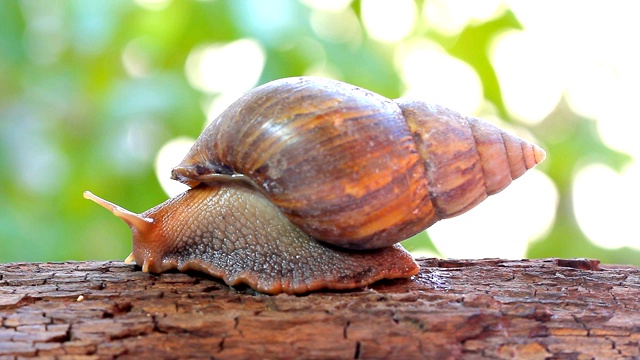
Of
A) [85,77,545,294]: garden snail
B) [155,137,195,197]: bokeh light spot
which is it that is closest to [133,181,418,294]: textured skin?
[85,77,545,294]: garden snail

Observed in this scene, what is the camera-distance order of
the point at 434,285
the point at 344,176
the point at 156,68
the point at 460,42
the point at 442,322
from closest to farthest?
the point at 442,322, the point at 344,176, the point at 434,285, the point at 156,68, the point at 460,42

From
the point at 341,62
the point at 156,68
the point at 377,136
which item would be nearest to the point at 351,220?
the point at 377,136

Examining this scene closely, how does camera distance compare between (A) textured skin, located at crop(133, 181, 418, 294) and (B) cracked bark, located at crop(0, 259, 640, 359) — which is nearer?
(B) cracked bark, located at crop(0, 259, 640, 359)

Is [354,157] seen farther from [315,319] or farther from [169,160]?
[169,160]

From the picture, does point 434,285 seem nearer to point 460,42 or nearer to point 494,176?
point 494,176

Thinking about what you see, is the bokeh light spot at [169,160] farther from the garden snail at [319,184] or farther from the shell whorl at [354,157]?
the shell whorl at [354,157]

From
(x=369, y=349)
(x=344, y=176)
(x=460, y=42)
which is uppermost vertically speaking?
(x=460, y=42)

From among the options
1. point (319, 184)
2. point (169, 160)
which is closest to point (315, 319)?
point (319, 184)

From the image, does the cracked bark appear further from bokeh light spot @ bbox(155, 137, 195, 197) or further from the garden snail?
bokeh light spot @ bbox(155, 137, 195, 197)
